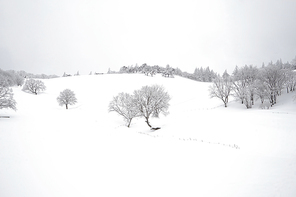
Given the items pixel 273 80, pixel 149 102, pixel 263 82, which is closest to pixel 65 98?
pixel 149 102

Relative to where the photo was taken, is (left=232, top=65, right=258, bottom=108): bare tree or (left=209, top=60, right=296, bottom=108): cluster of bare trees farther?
(left=232, top=65, right=258, bottom=108): bare tree

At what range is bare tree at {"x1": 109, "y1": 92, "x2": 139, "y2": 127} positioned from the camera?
2675 centimetres

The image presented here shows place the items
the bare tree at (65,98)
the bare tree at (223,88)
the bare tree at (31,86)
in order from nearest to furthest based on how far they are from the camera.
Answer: the bare tree at (223,88) < the bare tree at (65,98) < the bare tree at (31,86)

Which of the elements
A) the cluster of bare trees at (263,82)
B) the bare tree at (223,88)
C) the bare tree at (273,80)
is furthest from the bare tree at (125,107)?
the bare tree at (273,80)

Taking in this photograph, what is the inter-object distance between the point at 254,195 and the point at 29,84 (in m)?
78.2

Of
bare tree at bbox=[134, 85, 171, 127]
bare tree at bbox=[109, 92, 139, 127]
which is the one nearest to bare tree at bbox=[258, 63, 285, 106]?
bare tree at bbox=[134, 85, 171, 127]

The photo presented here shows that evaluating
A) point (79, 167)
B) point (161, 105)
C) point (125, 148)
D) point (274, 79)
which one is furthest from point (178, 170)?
point (274, 79)

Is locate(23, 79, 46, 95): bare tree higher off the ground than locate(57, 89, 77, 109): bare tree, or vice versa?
locate(23, 79, 46, 95): bare tree

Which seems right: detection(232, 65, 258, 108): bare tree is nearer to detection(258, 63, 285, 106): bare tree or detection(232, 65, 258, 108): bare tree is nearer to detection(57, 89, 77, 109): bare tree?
detection(258, 63, 285, 106): bare tree

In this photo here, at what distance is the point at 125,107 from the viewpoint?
2867 centimetres

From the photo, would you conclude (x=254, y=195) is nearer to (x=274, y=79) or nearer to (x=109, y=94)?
(x=274, y=79)

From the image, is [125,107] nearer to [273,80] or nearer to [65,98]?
[65,98]

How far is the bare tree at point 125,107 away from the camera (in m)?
26.7

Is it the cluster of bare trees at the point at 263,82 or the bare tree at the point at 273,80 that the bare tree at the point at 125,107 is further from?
the bare tree at the point at 273,80
